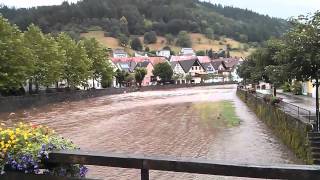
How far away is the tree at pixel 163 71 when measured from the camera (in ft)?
504

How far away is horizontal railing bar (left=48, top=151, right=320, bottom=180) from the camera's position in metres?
4.72

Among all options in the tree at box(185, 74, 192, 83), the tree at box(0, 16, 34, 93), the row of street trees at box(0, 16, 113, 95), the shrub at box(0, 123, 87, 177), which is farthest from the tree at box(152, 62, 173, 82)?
the shrub at box(0, 123, 87, 177)

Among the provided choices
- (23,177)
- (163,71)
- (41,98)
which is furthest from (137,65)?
(23,177)

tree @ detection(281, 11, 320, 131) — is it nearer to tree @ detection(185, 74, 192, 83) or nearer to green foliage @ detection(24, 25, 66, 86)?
green foliage @ detection(24, 25, 66, 86)

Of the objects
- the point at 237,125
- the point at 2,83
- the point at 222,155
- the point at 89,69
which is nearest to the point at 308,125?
the point at 222,155

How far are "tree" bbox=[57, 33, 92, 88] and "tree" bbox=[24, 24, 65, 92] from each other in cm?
995

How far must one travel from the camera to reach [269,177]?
480cm

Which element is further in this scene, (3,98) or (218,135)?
(3,98)

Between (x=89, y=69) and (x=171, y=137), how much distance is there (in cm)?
6532

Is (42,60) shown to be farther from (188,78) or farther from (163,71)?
(188,78)

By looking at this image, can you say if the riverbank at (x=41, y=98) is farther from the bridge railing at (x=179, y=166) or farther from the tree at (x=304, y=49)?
the bridge railing at (x=179, y=166)

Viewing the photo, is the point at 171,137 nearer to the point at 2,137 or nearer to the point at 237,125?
the point at 237,125

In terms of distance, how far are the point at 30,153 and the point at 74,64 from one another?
3131 inches

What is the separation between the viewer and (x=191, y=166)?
5.16 m
